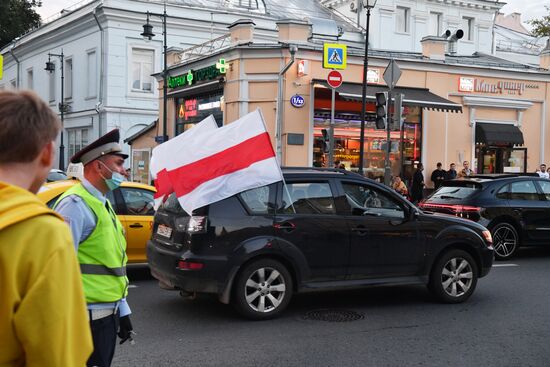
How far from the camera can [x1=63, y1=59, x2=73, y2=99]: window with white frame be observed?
3481 cm

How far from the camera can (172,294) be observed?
7.94m

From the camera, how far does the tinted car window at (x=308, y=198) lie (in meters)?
6.83

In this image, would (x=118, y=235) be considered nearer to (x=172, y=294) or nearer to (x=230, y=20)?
(x=172, y=294)

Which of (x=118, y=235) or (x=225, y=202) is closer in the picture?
(x=118, y=235)

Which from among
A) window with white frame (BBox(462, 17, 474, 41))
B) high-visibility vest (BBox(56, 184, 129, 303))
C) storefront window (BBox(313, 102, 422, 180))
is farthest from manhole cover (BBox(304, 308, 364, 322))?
window with white frame (BBox(462, 17, 474, 41))

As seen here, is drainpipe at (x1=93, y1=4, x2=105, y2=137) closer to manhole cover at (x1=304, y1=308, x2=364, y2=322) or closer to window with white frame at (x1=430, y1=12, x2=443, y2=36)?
window with white frame at (x1=430, y1=12, x2=443, y2=36)

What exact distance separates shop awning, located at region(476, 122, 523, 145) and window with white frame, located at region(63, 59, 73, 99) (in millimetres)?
23740

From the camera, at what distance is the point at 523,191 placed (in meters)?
11.9

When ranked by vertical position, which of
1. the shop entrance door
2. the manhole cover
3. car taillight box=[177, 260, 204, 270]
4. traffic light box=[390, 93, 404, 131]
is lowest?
the manhole cover

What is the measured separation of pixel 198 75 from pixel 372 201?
49.1 feet

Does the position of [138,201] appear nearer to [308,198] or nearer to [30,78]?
[308,198]

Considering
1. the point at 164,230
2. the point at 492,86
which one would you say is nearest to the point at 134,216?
the point at 164,230

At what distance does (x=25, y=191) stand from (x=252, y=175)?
423 cm

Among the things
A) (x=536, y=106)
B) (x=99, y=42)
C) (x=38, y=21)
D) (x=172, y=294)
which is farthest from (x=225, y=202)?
(x=38, y=21)
